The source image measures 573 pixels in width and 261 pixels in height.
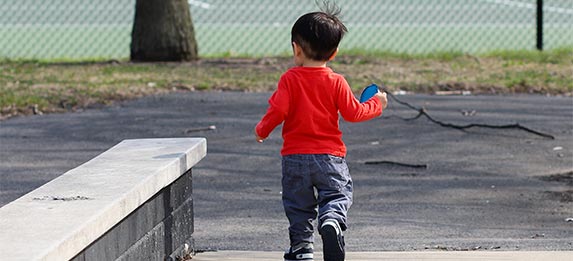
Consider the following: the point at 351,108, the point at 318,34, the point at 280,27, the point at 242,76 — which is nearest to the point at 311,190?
the point at 351,108

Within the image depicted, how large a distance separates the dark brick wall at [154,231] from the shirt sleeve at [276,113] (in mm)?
538

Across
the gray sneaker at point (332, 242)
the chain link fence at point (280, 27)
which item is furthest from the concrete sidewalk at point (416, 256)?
the chain link fence at point (280, 27)

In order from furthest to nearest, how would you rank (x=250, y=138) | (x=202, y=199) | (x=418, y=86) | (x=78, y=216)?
1. (x=418, y=86)
2. (x=250, y=138)
3. (x=202, y=199)
4. (x=78, y=216)

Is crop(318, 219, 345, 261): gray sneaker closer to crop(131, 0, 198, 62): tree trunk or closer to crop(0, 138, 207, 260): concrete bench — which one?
A: crop(0, 138, 207, 260): concrete bench

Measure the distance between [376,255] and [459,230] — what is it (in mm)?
1319

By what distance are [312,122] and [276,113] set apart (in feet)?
0.54

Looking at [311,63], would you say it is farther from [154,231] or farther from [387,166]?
[387,166]

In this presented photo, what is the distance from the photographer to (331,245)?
4836 mm

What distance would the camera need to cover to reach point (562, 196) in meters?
7.89

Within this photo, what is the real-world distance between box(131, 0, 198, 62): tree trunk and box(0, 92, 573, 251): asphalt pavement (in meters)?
2.28

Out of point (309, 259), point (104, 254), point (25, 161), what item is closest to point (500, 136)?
point (25, 161)

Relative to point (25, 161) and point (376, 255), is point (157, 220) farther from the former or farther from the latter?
point (25, 161)

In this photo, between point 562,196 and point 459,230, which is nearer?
point 459,230

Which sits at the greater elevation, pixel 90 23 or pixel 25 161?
pixel 25 161
